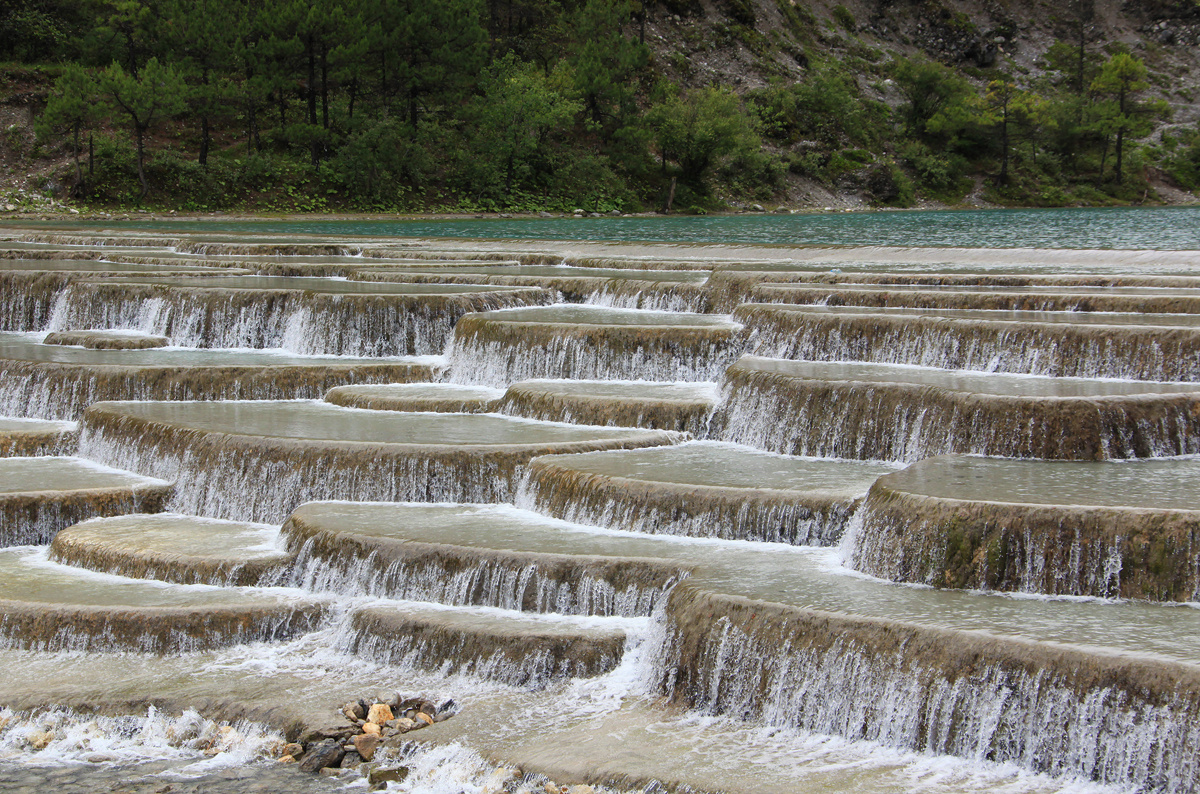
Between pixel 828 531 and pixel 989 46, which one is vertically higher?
pixel 989 46

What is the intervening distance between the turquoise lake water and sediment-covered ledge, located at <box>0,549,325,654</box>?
26.7 meters

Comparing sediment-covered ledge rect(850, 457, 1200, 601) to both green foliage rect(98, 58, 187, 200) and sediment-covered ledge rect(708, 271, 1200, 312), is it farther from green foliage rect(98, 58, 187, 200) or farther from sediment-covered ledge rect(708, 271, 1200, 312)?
green foliage rect(98, 58, 187, 200)

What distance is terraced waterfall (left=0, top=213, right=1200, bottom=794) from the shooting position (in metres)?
7.68

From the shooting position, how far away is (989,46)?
111 metres

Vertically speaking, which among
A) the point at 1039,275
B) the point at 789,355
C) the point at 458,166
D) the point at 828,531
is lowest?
the point at 828,531

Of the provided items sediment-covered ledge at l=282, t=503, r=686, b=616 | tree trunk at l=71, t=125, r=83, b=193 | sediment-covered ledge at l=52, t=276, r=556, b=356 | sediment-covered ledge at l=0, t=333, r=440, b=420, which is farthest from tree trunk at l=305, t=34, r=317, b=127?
sediment-covered ledge at l=282, t=503, r=686, b=616

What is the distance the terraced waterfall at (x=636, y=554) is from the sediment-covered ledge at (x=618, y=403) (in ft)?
0.18

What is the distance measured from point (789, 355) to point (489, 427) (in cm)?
429

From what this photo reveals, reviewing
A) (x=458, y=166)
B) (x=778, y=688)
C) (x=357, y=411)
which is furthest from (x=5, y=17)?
(x=778, y=688)

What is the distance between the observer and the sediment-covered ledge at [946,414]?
37.0 feet

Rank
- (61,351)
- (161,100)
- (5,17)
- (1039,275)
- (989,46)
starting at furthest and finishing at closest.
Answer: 1. (989,46)
2. (5,17)
3. (161,100)
4. (1039,275)
5. (61,351)

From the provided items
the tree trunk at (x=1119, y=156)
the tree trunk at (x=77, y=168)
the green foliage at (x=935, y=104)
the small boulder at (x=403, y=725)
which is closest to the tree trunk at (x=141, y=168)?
the tree trunk at (x=77, y=168)

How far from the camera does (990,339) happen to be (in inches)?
572

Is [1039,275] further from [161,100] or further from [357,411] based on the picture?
[161,100]
